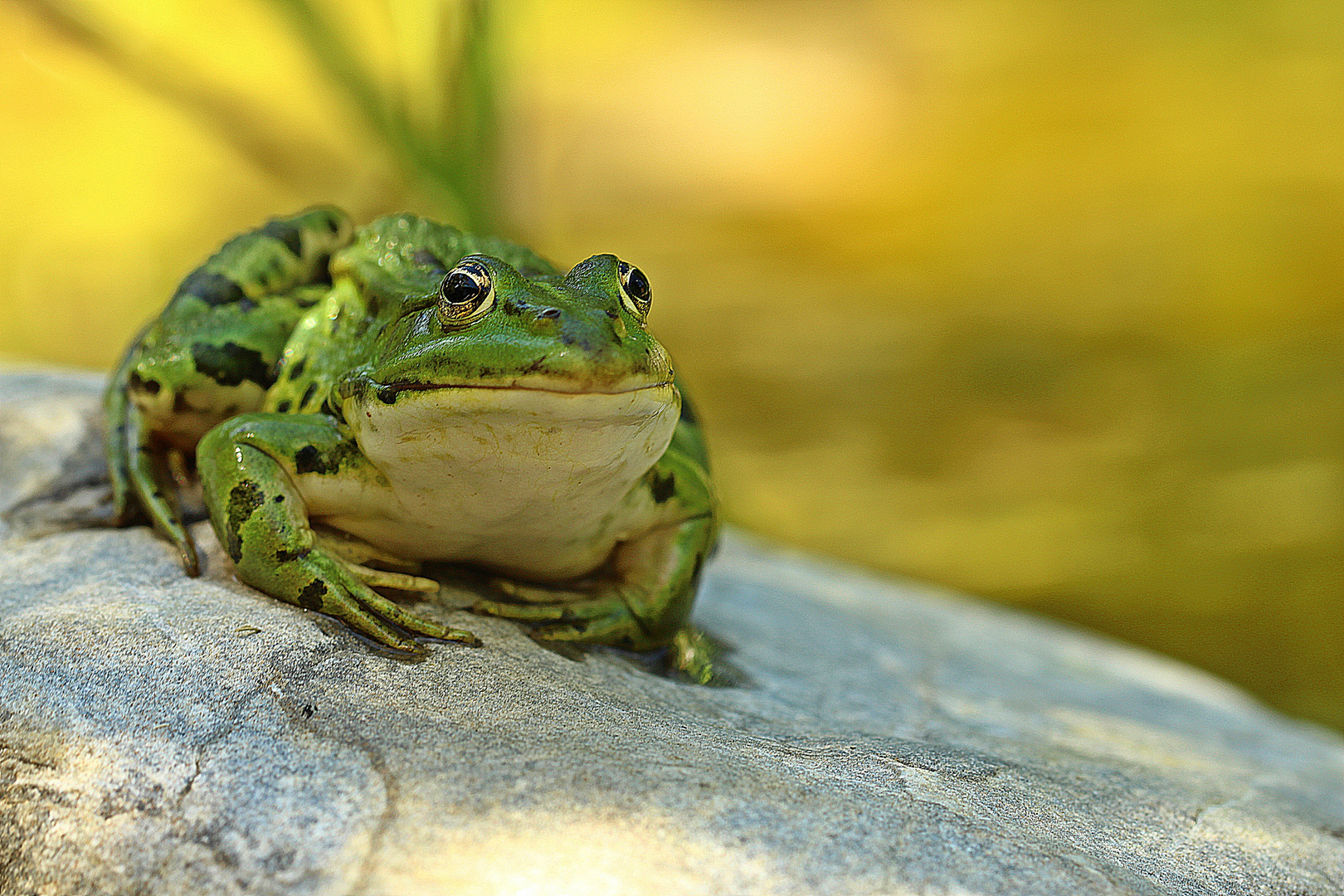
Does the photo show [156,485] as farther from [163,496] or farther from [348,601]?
[348,601]

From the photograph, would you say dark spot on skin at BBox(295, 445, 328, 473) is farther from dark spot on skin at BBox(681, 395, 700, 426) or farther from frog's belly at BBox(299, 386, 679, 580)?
dark spot on skin at BBox(681, 395, 700, 426)

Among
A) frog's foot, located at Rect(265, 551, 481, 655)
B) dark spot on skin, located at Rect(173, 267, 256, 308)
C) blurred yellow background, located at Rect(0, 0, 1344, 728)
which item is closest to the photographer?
frog's foot, located at Rect(265, 551, 481, 655)

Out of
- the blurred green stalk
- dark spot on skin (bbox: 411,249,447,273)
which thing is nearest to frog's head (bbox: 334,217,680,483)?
dark spot on skin (bbox: 411,249,447,273)

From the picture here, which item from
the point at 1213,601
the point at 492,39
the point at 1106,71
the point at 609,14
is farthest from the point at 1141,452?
the point at 609,14

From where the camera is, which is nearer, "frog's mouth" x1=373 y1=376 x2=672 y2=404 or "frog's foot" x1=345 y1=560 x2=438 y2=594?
"frog's mouth" x1=373 y1=376 x2=672 y2=404

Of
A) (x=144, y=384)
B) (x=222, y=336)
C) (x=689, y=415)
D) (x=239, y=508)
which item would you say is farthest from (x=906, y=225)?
(x=239, y=508)

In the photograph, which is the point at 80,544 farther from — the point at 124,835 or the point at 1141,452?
the point at 1141,452
